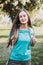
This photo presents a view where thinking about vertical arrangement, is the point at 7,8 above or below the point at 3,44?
above

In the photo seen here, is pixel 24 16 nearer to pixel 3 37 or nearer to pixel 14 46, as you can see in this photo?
pixel 14 46

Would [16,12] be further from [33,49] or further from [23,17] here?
[23,17]

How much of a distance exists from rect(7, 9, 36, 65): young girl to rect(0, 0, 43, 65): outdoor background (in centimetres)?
102

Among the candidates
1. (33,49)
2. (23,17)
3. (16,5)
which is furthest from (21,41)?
(16,5)

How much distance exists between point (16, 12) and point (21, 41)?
4.07ft

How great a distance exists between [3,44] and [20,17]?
1.19 metres

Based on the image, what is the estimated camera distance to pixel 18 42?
10.6 feet

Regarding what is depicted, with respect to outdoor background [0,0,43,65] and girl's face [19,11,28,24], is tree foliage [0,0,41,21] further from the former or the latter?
girl's face [19,11,28,24]

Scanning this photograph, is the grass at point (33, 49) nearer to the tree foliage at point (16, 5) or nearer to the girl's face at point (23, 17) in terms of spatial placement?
the tree foliage at point (16, 5)

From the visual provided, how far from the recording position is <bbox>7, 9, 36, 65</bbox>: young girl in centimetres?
318

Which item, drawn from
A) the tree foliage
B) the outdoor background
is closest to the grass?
the outdoor background

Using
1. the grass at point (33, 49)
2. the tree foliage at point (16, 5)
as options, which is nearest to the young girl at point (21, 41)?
the grass at point (33, 49)

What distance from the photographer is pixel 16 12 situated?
14.3 feet

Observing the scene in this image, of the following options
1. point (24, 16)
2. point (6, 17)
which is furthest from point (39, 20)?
point (24, 16)
